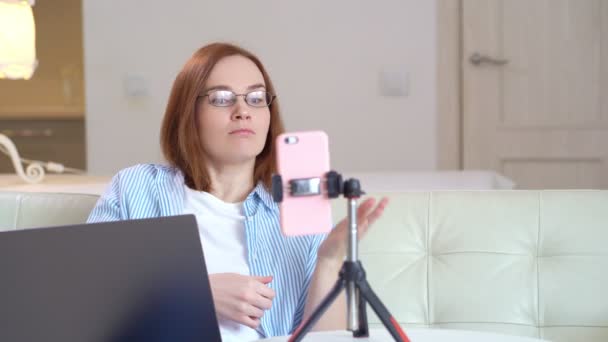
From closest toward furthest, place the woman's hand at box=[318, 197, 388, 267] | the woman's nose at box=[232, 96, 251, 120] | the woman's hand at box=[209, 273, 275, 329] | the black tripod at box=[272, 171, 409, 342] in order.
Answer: the black tripod at box=[272, 171, 409, 342]
the woman's hand at box=[318, 197, 388, 267]
the woman's hand at box=[209, 273, 275, 329]
the woman's nose at box=[232, 96, 251, 120]

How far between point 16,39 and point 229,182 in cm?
111

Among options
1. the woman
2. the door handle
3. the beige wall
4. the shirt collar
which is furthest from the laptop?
the door handle

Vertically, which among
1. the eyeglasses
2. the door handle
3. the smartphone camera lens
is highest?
the door handle

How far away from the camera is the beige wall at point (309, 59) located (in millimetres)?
3889

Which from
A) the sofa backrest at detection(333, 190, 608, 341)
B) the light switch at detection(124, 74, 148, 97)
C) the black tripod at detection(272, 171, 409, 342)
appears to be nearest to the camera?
the black tripod at detection(272, 171, 409, 342)

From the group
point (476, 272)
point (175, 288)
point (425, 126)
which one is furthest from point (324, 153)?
point (425, 126)

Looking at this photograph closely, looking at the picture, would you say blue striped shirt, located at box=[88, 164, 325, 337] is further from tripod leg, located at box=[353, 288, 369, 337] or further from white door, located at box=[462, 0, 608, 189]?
white door, located at box=[462, 0, 608, 189]

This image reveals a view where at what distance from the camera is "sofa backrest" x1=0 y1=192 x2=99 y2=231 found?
1738 mm

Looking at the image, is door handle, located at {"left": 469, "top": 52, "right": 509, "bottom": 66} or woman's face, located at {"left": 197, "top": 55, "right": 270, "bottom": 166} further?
door handle, located at {"left": 469, "top": 52, "right": 509, "bottom": 66}

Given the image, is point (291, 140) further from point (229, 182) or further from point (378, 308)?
point (229, 182)

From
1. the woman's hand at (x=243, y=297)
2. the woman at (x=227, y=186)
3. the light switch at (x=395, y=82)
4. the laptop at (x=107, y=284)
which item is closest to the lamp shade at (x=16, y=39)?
the woman at (x=227, y=186)

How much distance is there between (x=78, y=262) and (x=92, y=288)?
30mm

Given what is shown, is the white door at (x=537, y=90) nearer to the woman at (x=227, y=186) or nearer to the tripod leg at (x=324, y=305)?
the woman at (x=227, y=186)

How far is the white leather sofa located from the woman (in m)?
0.27
